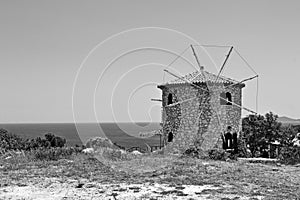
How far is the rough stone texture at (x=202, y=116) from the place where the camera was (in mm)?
23594

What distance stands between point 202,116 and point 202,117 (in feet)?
0.20

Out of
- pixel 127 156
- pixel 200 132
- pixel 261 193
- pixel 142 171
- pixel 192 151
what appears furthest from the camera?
pixel 200 132

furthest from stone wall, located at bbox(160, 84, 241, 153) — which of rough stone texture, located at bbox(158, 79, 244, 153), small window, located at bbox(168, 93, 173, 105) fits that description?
small window, located at bbox(168, 93, 173, 105)

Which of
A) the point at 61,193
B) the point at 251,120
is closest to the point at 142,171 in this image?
the point at 61,193

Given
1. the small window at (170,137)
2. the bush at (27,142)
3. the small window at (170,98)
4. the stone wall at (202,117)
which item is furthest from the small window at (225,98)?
the bush at (27,142)

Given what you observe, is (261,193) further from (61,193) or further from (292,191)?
(61,193)

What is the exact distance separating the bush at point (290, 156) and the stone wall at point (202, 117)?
4.31m

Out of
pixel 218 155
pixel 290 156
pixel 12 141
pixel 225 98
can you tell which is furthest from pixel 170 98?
pixel 12 141

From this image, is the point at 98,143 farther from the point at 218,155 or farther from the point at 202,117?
the point at 218,155

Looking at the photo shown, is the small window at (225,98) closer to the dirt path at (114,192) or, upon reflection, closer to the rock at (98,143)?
the rock at (98,143)

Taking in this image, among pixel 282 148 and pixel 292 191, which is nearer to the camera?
pixel 292 191

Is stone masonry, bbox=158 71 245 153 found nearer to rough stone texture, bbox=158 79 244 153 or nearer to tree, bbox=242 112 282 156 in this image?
rough stone texture, bbox=158 79 244 153

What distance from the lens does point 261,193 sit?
33.4 feet

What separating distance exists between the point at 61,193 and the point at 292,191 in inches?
246
